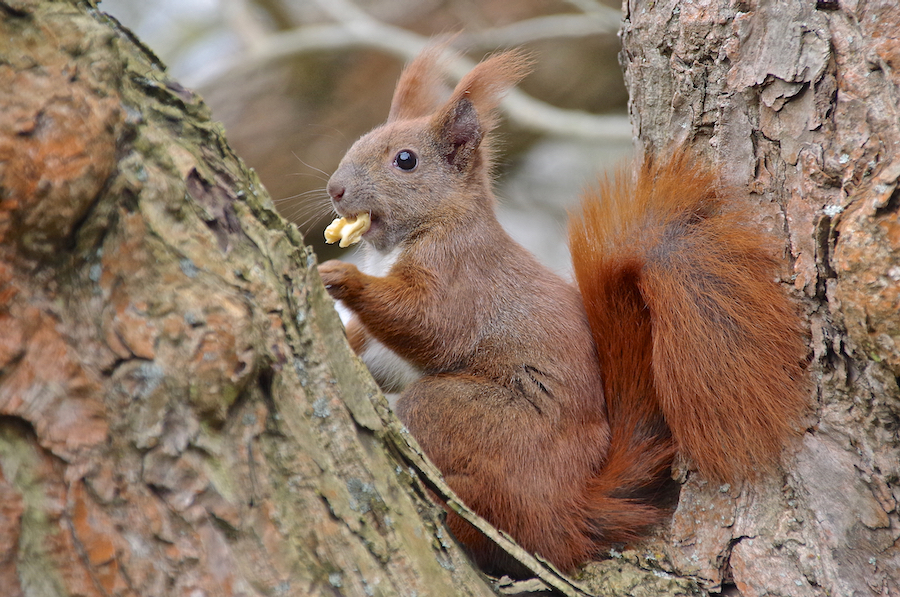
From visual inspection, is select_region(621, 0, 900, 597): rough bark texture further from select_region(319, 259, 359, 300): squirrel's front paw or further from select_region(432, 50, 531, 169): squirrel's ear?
select_region(319, 259, 359, 300): squirrel's front paw

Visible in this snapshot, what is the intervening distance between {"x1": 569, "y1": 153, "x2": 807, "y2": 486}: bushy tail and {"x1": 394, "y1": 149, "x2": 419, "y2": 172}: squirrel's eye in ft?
1.73

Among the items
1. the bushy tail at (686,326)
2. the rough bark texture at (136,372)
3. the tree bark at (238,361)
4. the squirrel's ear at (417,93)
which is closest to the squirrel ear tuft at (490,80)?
the squirrel's ear at (417,93)

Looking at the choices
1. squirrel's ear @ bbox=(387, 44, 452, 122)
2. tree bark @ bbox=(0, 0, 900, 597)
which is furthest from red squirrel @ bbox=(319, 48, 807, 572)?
squirrel's ear @ bbox=(387, 44, 452, 122)

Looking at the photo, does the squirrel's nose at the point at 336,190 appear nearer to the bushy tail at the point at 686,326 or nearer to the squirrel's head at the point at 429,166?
the squirrel's head at the point at 429,166

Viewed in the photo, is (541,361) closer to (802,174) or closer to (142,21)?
(802,174)

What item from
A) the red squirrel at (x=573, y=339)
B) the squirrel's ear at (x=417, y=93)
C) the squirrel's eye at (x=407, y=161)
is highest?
the squirrel's ear at (x=417, y=93)

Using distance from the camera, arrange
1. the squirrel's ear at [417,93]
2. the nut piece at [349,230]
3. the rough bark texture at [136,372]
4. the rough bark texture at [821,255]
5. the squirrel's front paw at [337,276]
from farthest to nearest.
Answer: the squirrel's ear at [417,93] < the nut piece at [349,230] < the squirrel's front paw at [337,276] < the rough bark texture at [821,255] < the rough bark texture at [136,372]

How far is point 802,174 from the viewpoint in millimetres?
1252

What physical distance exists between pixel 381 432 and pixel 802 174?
855 mm

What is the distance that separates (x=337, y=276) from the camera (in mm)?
1638

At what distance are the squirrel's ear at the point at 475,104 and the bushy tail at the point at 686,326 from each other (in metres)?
0.45

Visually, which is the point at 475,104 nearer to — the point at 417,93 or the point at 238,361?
the point at 417,93

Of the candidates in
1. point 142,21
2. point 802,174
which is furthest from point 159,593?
point 142,21

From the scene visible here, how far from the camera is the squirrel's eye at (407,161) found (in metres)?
1.94
